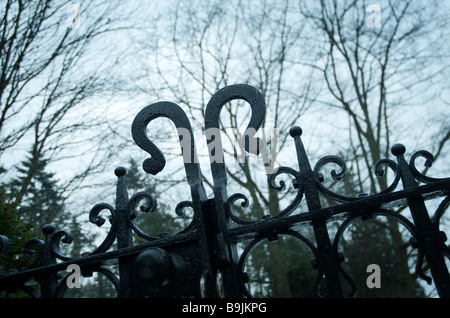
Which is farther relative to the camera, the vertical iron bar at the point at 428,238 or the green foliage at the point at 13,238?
the green foliage at the point at 13,238

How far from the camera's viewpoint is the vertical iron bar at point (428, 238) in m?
1.41

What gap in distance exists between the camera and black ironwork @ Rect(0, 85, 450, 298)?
1.46 meters

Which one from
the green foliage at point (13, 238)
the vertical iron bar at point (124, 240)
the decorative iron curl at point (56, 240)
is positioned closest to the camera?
the vertical iron bar at point (124, 240)

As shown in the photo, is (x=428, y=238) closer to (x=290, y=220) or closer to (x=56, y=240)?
(x=290, y=220)

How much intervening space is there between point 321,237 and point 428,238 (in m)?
0.44

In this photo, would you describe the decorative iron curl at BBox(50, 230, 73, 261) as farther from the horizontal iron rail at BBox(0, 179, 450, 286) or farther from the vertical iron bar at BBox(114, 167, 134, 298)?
the vertical iron bar at BBox(114, 167, 134, 298)

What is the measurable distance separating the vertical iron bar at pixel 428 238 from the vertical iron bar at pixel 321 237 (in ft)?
1.22

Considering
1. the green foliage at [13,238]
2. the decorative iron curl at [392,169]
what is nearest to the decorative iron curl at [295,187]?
the decorative iron curl at [392,169]

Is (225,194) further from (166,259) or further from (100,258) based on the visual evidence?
(100,258)

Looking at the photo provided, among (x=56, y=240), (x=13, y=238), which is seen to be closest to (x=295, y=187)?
(x=56, y=240)

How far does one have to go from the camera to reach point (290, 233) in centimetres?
156

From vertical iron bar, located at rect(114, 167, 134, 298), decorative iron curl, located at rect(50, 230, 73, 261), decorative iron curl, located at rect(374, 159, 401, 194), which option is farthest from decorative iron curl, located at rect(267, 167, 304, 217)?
decorative iron curl, located at rect(50, 230, 73, 261)

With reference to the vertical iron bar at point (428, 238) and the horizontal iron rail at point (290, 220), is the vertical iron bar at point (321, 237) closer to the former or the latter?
the horizontal iron rail at point (290, 220)
